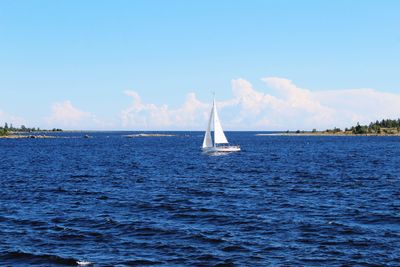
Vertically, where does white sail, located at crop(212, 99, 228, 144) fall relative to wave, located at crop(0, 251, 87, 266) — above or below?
above

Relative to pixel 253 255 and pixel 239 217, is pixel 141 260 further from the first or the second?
pixel 239 217

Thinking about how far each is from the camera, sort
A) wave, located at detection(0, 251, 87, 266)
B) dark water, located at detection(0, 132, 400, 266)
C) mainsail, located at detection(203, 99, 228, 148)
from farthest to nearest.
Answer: mainsail, located at detection(203, 99, 228, 148), dark water, located at detection(0, 132, 400, 266), wave, located at detection(0, 251, 87, 266)

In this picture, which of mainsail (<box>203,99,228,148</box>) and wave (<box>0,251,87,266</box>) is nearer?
wave (<box>0,251,87,266</box>)

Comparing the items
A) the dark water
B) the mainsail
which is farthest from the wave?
the mainsail

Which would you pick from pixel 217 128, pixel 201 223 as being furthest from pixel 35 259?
pixel 217 128

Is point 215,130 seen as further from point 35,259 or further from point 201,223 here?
point 35,259

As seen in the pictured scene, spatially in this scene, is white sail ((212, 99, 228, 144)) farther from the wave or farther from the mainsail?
the wave

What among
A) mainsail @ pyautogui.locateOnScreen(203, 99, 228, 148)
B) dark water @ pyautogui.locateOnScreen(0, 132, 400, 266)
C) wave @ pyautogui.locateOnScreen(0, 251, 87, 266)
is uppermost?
mainsail @ pyautogui.locateOnScreen(203, 99, 228, 148)

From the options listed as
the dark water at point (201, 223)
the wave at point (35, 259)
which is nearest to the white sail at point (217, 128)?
the dark water at point (201, 223)

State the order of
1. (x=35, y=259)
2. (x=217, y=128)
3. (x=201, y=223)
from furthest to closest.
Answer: (x=217, y=128) → (x=201, y=223) → (x=35, y=259)

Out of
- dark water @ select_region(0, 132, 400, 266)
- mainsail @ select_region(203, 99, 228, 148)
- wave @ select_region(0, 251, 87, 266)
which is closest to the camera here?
wave @ select_region(0, 251, 87, 266)

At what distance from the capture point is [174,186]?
54.4m

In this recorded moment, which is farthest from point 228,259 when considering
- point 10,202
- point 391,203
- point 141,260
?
point 10,202

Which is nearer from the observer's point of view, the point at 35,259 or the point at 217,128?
the point at 35,259
